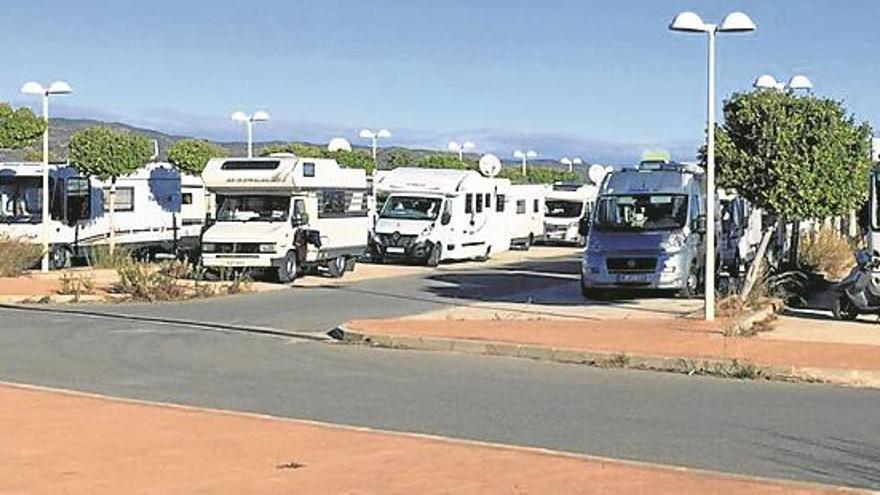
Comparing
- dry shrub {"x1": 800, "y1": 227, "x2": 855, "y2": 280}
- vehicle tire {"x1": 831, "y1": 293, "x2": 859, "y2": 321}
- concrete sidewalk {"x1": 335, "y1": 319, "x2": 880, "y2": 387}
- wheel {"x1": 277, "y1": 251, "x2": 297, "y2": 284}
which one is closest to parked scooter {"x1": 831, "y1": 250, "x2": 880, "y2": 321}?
vehicle tire {"x1": 831, "y1": 293, "x2": 859, "y2": 321}

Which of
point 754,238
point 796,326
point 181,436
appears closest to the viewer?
point 181,436

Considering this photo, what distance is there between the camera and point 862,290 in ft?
67.9

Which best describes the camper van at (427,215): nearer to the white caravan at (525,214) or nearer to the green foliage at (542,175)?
the white caravan at (525,214)

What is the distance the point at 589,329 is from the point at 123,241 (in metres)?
21.6

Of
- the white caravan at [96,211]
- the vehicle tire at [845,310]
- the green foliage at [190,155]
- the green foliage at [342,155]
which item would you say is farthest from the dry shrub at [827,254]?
the green foliage at [342,155]

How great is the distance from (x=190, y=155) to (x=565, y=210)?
1614cm

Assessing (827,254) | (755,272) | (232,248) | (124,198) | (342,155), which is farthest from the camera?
(342,155)

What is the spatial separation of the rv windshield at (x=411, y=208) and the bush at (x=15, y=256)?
35.0ft

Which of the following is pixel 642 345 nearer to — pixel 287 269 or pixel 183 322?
pixel 183 322

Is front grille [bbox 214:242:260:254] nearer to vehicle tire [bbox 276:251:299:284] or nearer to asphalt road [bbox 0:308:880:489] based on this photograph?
vehicle tire [bbox 276:251:299:284]

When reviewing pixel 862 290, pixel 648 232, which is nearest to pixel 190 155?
pixel 648 232

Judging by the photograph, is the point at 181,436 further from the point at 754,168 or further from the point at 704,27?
the point at 754,168

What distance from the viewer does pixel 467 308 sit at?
23406 millimetres

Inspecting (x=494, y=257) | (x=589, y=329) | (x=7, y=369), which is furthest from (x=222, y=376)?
(x=494, y=257)
